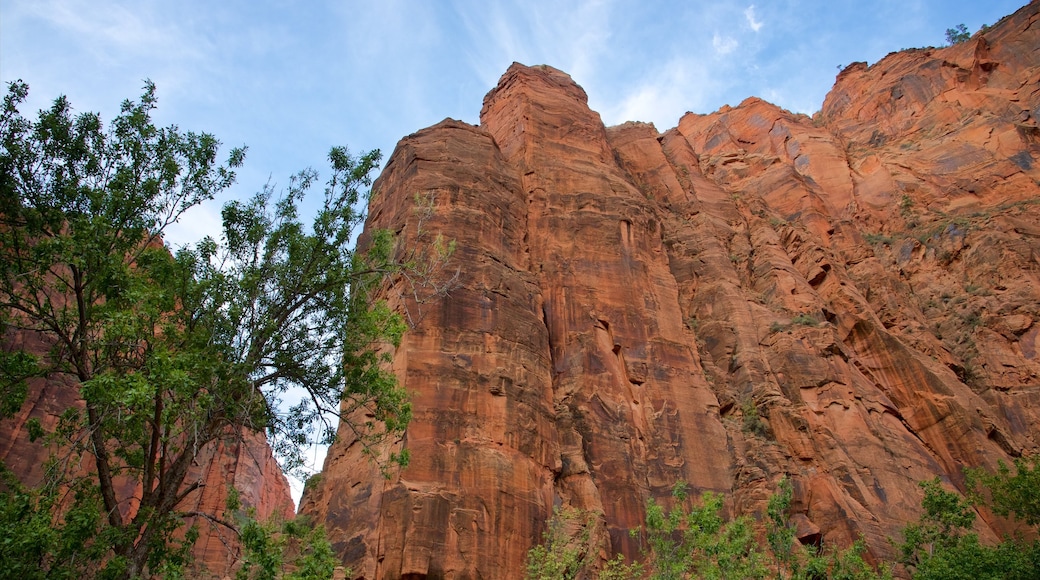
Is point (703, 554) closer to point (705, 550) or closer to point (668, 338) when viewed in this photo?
point (705, 550)

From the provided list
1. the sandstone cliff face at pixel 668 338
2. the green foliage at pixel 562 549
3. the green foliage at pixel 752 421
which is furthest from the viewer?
the green foliage at pixel 752 421

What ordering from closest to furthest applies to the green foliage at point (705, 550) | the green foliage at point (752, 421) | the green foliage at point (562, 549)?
the green foliage at point (705, 550), the green foliage at point (562, 549), the green foliage at point (752, 421)

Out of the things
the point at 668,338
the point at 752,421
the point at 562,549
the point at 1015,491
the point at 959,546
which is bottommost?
the point at 562,549

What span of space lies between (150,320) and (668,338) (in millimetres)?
26333

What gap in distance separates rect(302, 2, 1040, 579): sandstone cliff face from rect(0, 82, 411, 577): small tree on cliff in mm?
2764

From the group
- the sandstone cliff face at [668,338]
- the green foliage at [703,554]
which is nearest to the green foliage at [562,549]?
the green foliage at [703,554]

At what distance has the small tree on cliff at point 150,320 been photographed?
1425 cm

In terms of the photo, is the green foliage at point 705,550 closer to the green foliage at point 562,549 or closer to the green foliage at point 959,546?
the green foliage at point 562,549

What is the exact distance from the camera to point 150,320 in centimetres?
1537

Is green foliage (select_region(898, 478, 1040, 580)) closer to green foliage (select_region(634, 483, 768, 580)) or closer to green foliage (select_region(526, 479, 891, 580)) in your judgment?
green foliage (select_region(526, 479, 891, 580))

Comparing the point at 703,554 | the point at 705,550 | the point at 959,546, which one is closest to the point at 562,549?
the point at 703,554

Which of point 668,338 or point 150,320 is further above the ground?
point 668,338

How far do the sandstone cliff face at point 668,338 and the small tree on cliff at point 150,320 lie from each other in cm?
276

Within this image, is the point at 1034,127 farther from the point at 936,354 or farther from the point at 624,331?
the point at 624,331
